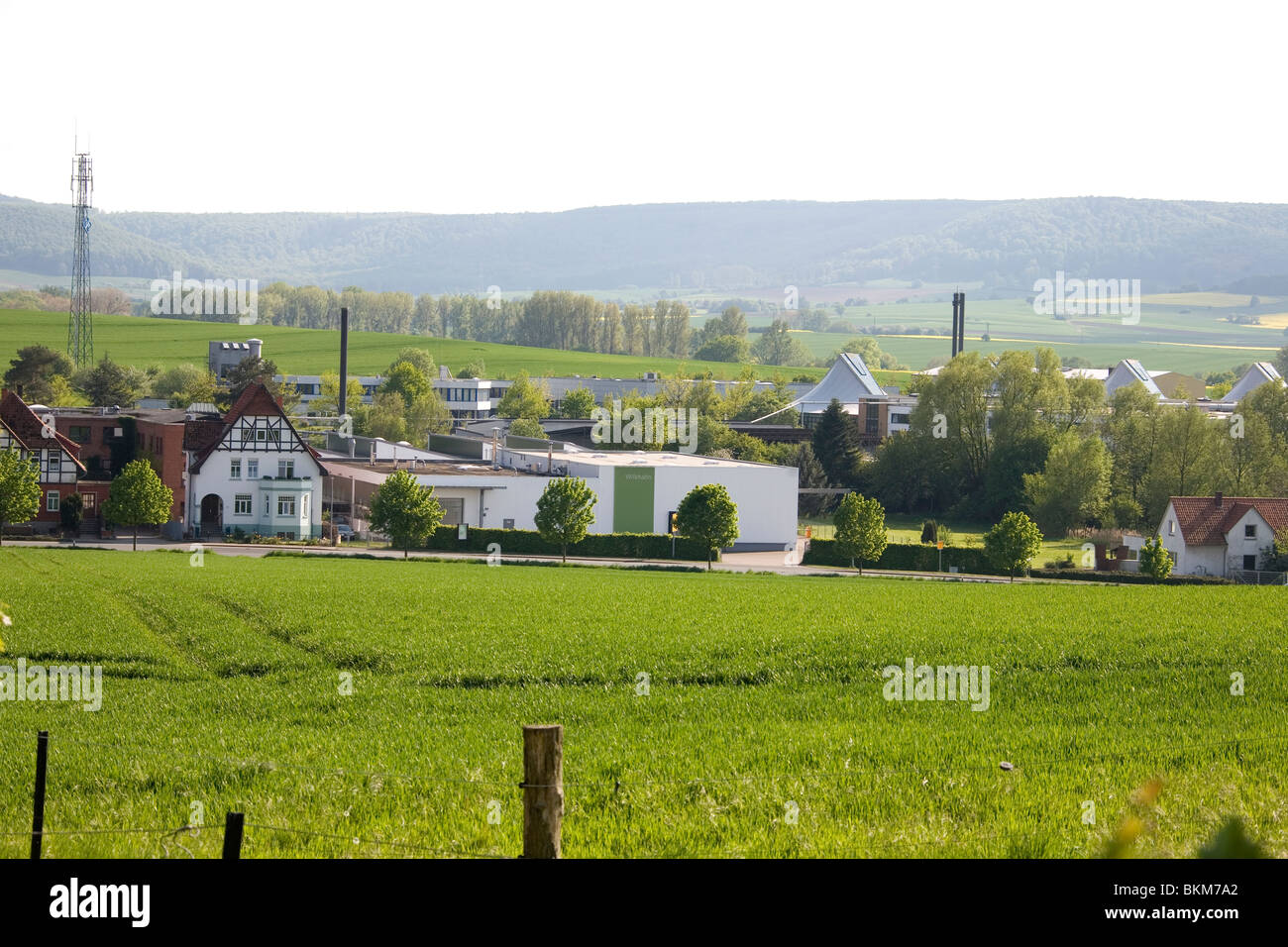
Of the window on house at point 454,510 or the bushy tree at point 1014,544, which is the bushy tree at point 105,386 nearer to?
Result: the window on house at point 454,510

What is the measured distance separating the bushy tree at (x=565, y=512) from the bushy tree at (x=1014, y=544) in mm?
18847

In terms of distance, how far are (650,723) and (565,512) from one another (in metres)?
44.0

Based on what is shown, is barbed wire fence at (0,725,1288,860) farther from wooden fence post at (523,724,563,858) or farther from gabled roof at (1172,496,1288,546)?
gabled roof at (1172,496,1288,546)

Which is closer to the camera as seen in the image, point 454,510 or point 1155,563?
point 1155,563

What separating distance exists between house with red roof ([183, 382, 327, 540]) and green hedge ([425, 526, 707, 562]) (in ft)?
35.5

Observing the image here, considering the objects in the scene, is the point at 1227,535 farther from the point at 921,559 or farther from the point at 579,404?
the point at 579,404

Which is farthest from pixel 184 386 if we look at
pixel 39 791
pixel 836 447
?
pixel 39 791

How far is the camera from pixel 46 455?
71.9 meters

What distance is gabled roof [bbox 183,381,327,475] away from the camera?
241 feet

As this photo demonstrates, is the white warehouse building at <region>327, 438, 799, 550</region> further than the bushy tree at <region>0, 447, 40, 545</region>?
Yes

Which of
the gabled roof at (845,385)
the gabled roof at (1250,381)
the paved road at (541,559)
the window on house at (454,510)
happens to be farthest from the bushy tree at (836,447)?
the gabled roof at (1250,381)

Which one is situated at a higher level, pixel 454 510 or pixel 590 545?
pixel 454 510

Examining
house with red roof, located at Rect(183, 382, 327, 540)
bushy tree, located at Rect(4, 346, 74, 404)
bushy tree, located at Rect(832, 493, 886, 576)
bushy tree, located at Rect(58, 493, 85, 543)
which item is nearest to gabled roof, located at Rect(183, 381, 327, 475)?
house with red roof, located at Rect(183, 382, 327, 540)
